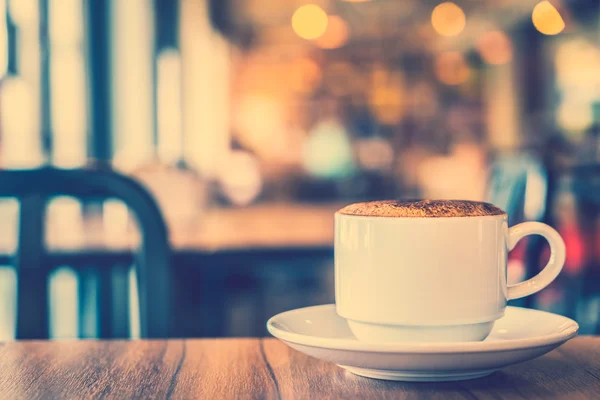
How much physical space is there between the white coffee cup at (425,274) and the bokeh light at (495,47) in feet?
22.4

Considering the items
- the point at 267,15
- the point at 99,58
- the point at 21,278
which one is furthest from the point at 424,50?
the point at 21,278

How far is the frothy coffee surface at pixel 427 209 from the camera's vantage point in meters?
0.54

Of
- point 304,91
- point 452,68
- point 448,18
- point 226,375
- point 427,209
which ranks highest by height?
point 448,18

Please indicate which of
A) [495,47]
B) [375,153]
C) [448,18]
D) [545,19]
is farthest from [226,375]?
[495,47]

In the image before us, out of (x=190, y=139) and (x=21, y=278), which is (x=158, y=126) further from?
(x=21, y=278)

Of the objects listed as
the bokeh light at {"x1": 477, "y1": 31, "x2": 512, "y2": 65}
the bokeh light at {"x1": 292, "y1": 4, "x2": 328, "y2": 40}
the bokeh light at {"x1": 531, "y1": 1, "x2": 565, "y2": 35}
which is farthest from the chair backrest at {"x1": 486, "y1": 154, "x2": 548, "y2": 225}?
the bokeh light at {"x1": 477, "y1": 31, "x2": 512, "y2": 65}

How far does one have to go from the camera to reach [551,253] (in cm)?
58

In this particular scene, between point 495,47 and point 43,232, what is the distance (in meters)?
6.61

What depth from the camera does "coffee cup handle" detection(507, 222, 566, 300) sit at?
22.6 inches

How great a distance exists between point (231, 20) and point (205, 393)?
6369 mm

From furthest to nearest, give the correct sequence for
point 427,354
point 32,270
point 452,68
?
point 452,68
point 32,270
point 427,354

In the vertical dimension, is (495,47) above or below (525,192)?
above

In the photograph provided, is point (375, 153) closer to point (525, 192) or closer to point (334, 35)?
point (334, 35)

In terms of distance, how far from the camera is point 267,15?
6566mm
